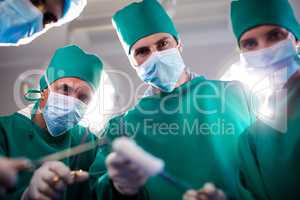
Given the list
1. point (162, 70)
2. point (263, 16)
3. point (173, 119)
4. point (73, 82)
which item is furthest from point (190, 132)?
point (73, 82)

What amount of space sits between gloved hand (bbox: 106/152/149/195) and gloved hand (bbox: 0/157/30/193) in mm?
228

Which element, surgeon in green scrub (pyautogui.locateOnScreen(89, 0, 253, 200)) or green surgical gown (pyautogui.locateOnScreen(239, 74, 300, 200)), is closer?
green surgical gown (pyautogui.locateOnScreen(239, 74, 300, 200))

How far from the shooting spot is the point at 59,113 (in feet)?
5.26

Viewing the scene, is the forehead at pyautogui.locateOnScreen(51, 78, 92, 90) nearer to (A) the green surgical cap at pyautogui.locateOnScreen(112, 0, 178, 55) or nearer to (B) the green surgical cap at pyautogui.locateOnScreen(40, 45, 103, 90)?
(B) the green surgical cap at pyautogui.locateOnScreen(40, 45, 103, 90)

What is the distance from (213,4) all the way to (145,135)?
51.0 inches

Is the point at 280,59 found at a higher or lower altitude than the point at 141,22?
lower

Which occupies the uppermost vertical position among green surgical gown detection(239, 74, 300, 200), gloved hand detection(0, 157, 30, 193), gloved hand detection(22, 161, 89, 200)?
gloved hand detection(0, 157, 30, 193)

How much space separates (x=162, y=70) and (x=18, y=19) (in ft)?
2.10

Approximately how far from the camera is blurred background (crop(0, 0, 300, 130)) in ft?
7.77

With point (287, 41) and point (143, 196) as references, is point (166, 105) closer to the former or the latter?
point (143, 196)

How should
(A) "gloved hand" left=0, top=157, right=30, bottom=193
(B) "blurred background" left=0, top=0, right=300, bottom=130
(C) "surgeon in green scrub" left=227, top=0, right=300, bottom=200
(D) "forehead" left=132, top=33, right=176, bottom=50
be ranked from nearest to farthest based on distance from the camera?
(A) "gloved hand" left=0, top=157, right=30, bottom=193
(C) "surgeon in green scrub" left=227, top=0, right=300, bottom=200
(D) "forehead" left=132, top=33, right=176, bottom=50
(B) "blurred background" left=0, top=0, right=300, bottom=130

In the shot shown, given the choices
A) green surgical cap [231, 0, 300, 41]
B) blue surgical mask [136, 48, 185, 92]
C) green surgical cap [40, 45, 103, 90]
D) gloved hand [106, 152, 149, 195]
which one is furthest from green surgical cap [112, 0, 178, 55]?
gloved hand [106, 152, 149, 195]

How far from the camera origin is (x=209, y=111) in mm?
1417

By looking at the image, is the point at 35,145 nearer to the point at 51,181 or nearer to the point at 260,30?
the point at 51,181
